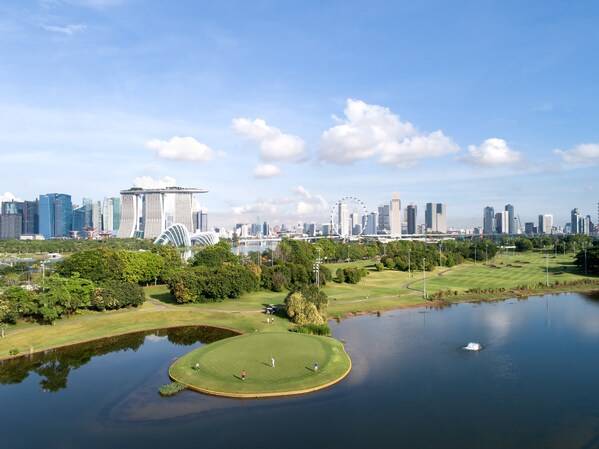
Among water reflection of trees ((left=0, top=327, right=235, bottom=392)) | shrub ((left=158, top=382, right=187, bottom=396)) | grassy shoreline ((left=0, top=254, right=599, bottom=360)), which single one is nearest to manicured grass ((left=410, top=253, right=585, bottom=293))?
grassy shoreline ((left=0, top=254, right=599, bottom=360))

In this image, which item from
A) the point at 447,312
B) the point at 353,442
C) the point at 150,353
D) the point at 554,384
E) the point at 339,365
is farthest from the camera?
the point at 447,312

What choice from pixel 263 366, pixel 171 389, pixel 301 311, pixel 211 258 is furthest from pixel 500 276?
pixel 171 389

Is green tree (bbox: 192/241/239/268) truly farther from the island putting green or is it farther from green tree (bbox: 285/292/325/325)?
the island putting green

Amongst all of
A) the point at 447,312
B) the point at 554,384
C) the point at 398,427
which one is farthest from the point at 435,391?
the point at 447,312

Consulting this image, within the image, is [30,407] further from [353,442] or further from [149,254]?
[149,254]

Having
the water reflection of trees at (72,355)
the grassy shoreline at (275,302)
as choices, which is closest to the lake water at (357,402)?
the water reflection of trees at (72,355)

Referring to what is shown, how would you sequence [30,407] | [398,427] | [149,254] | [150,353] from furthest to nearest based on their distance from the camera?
[149,254] < [150,353] < [30,407] < [398,427]

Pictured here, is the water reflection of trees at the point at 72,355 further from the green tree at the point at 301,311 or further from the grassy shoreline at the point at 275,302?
the green tree at the point at 301,311
